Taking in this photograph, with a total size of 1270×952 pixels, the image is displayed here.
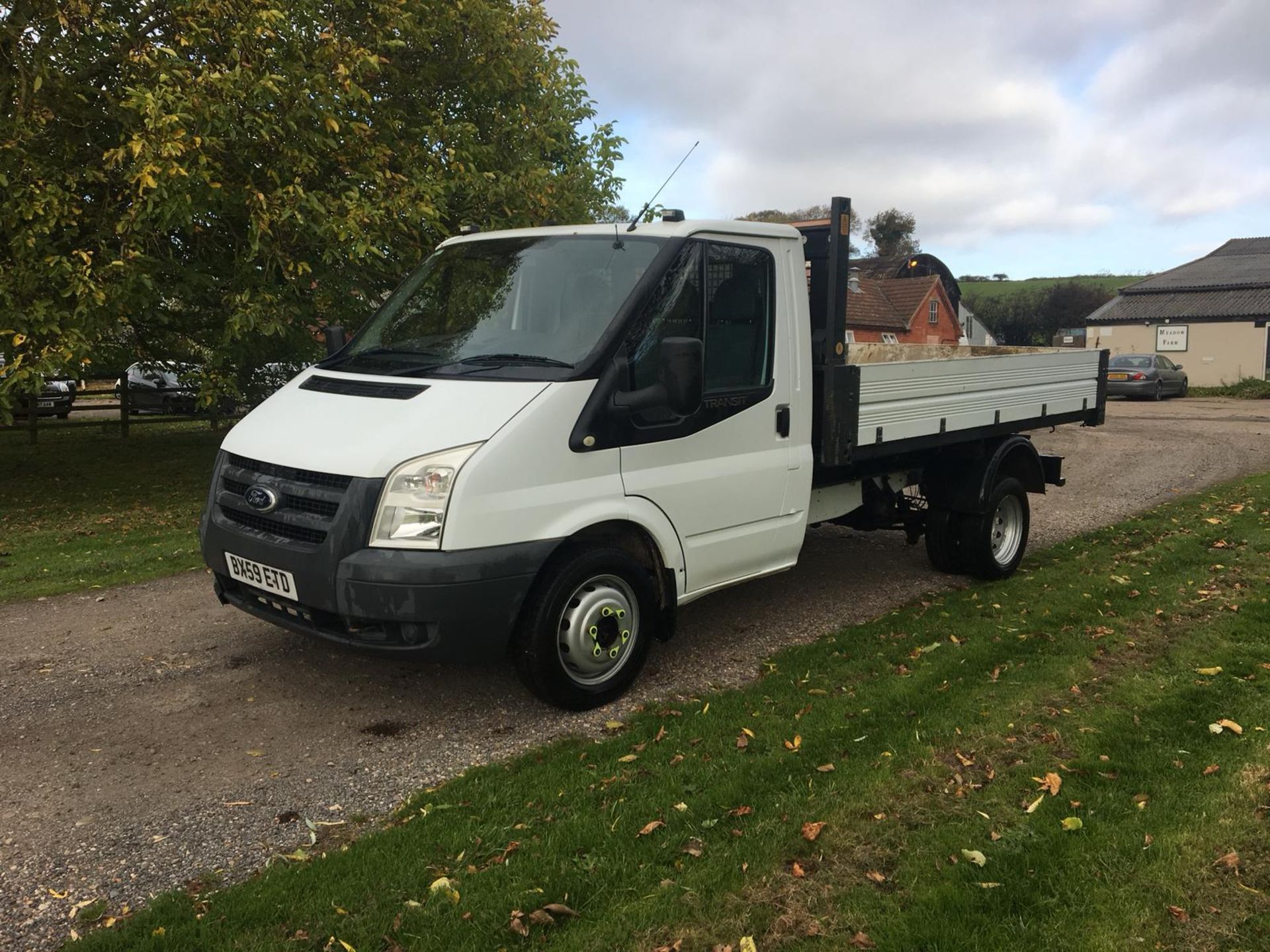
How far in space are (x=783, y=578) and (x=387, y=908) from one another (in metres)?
4.83

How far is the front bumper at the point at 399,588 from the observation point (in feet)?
13.1

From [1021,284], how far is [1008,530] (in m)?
88.2

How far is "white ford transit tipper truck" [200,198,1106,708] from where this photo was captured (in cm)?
405

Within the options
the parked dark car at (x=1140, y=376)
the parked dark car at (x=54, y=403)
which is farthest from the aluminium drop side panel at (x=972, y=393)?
the parked dark car at (x=1140, y=376)

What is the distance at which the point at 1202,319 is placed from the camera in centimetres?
3972

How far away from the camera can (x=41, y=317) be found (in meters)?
9.05

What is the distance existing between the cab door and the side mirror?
0.10m

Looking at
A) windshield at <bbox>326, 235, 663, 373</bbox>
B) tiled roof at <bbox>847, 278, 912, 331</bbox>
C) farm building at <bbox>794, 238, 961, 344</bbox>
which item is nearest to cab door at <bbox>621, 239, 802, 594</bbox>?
windshield at <bbox>326, 235, 663, 373</bbox>

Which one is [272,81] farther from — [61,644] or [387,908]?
[387,908]

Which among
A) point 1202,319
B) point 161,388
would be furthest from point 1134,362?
point 161,388

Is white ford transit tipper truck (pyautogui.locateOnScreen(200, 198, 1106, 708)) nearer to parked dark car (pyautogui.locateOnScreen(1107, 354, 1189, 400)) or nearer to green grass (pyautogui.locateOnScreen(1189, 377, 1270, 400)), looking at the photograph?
parked dark car (pyautogui.locateOnScreen(1107, 354, 1189, 400))

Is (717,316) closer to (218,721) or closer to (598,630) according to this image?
(598,630)

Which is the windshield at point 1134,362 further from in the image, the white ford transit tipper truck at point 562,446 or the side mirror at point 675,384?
the side mirror at point 675,384

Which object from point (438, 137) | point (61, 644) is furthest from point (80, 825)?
point (438, 137)
